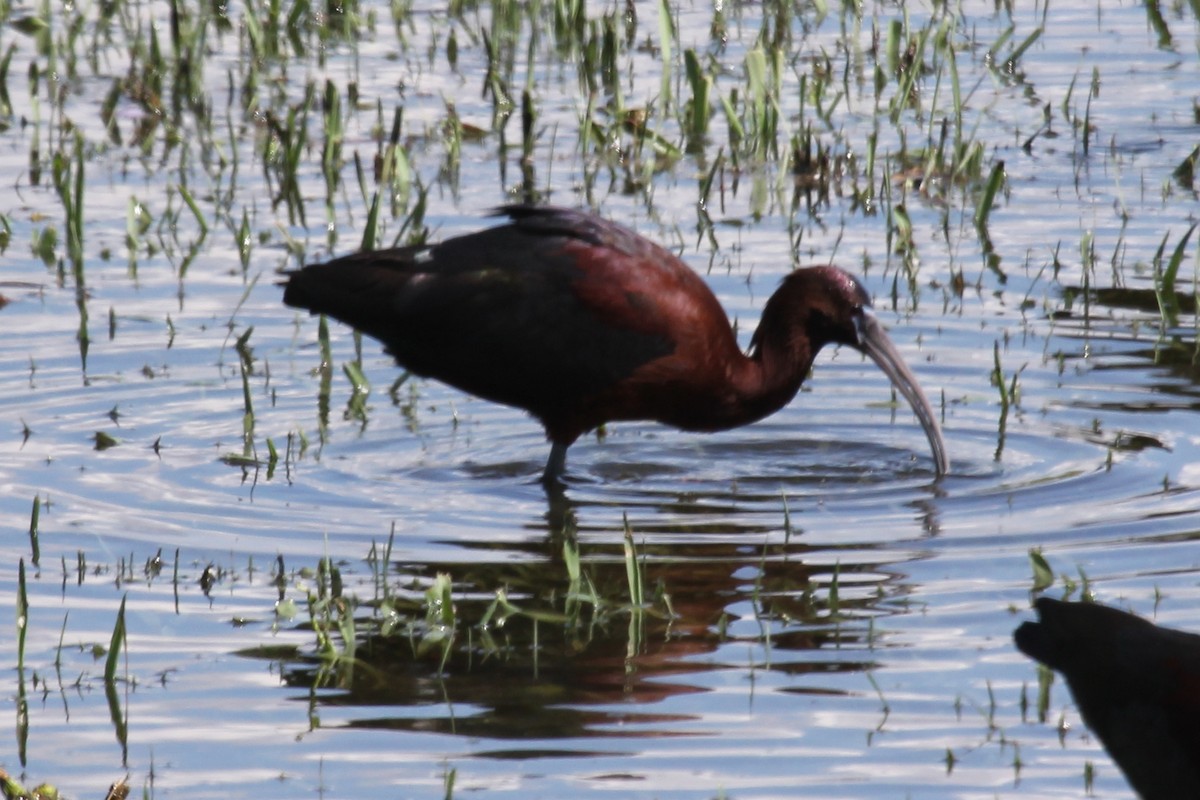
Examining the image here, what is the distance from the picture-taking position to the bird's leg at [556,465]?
702 centimetres

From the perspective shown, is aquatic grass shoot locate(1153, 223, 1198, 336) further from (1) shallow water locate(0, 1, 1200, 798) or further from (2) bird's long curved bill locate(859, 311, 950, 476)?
(2) bird's long curved bill locate(859, 311, 950, 476)

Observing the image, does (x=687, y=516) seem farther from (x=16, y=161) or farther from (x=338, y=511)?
(x=16, y=161)

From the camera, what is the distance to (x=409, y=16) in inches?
516

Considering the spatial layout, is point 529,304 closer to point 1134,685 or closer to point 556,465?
point 556,465

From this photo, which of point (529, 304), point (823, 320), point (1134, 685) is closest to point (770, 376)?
point (823, 320)

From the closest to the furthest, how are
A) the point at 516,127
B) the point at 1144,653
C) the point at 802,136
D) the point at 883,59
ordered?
1. the point at 1144,653
2. the point at 802,136
3. the point at 516,127
4. the point at 883,59

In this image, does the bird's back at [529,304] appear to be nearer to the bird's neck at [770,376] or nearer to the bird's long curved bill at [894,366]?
the bird's neck at [770,376]

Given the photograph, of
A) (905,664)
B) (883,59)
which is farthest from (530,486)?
(883,59)

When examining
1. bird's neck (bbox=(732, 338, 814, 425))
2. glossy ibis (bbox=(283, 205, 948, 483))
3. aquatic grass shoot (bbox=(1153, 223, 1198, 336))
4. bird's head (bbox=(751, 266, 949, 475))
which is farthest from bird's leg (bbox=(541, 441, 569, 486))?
aquatic grass shoot (bbox=(1153, 223, 1198, 336))

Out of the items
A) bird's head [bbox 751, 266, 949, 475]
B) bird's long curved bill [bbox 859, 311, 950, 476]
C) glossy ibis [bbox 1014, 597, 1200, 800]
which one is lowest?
bird's long curved bill [bbox 859, 311, 950, 476]

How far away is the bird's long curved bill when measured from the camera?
7055mm

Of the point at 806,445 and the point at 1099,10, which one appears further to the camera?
the point at 1099,10

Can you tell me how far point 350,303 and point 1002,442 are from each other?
201 cm

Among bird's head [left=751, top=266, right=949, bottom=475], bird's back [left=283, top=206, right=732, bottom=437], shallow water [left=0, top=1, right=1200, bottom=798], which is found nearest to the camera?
shallow water [left=0, top=1, right=1200, bottom=798]
